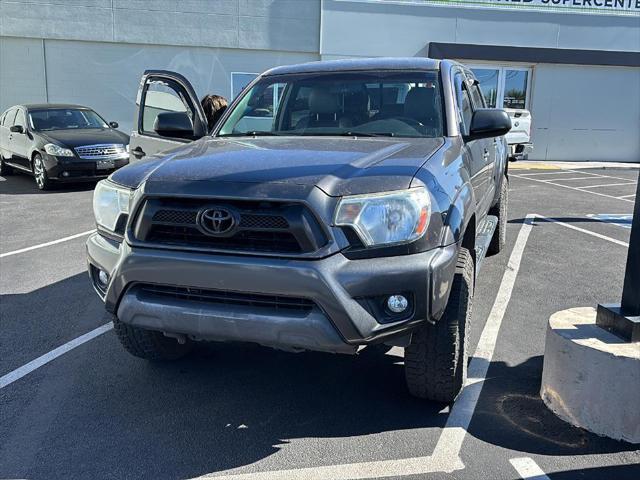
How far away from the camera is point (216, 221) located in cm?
274

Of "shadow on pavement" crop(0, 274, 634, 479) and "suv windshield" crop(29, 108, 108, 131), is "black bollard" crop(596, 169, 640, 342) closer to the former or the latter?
"shadow on pavement" crop(0, 274, 634, 479)

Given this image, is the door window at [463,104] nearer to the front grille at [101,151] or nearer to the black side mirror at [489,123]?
the black side mirror at [489,123]

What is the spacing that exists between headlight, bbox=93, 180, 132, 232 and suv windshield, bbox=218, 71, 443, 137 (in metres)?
1.21

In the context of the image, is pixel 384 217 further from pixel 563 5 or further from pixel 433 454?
pixel 563 5

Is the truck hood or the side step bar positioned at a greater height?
the truck hood

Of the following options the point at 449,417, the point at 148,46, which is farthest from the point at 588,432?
the point at 148,46

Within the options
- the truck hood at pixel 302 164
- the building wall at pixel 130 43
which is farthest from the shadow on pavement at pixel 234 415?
the building wall at pixel 130 43

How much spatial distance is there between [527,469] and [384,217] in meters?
1.37

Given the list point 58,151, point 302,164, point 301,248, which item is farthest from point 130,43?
point 301,248

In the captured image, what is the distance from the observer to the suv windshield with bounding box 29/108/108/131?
11891 millimetres

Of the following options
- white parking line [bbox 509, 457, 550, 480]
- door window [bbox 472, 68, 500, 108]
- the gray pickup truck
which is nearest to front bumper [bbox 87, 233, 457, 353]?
the gray pickup truck

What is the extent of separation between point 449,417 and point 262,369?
1256 mm

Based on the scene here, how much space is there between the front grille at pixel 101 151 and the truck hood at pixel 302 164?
26.7 feet

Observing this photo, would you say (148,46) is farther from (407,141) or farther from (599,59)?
(407,141)
